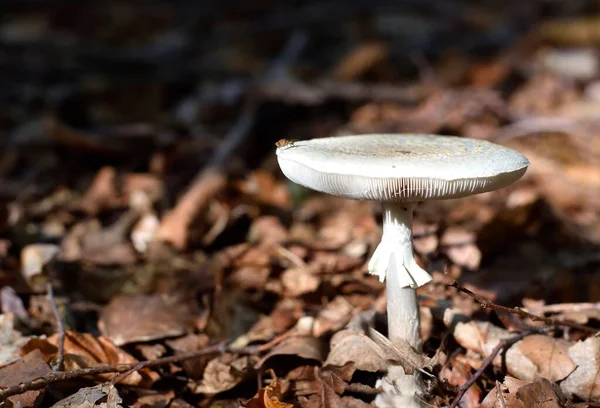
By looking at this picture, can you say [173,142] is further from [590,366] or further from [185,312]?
[590,366]

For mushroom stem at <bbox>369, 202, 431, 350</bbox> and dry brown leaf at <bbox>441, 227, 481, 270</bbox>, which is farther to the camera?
dry brown leaf at <bbox>441, 227, 481, 270</bbox>

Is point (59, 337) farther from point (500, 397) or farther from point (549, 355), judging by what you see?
point (549, 355)

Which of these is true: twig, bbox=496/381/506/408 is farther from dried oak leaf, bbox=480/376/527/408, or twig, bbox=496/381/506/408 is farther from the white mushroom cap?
the white mushroom cap

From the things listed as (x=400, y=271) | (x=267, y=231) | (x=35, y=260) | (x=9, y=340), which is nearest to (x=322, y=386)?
(x=400, y=271)

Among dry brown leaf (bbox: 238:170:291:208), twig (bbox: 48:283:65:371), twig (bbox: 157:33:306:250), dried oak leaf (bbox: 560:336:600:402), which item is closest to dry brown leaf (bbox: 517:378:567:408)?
dried oak leaf (bbox: 560:336:600:402)

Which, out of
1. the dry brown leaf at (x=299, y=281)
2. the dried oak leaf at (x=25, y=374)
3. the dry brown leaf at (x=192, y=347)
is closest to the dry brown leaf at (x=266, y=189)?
the dry brown leaf at (x=299, y=281)

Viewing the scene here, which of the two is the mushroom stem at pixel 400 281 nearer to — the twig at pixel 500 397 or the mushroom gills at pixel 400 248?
the mushroom gills at pixel 400 248
